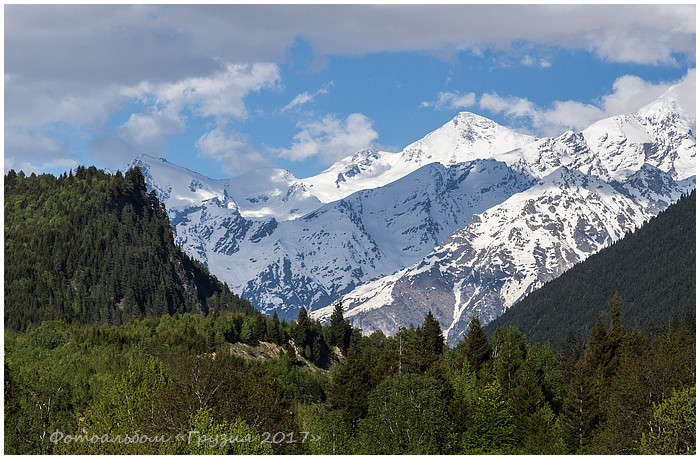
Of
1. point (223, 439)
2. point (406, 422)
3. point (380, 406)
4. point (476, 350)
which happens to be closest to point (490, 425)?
point (380, 406)

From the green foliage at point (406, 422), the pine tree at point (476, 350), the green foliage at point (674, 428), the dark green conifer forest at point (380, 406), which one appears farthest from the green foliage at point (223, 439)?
the pine tree at point (476, 350)

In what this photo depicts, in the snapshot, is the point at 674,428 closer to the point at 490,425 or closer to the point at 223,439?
the point at 490,425

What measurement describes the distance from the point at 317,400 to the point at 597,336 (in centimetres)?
5913

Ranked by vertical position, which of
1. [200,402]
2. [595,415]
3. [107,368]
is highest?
[107,368]

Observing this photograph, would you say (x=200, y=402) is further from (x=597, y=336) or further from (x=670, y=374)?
(x=597, y=336)

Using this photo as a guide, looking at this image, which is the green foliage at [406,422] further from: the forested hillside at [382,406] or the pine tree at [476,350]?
the pine tree at [476,350]

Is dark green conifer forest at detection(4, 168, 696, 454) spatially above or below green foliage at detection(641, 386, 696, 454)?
above

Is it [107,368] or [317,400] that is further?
Result: [317,400]

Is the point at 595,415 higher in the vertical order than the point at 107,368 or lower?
A: lower

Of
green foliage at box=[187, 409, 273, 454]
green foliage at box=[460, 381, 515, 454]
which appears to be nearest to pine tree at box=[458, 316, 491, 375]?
green foliage at box=[460, 381, 515, 454]

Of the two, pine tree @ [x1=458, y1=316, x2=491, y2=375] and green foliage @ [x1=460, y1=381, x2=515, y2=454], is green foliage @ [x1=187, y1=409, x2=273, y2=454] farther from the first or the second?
pine tree @ [x1=458, y1=316, x2=491, y2=375]

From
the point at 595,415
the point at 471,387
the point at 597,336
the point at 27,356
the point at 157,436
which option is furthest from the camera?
the point at 27,356

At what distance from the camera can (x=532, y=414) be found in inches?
4715

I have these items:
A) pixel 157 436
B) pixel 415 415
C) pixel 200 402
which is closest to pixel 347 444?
pixel 415 415
